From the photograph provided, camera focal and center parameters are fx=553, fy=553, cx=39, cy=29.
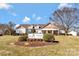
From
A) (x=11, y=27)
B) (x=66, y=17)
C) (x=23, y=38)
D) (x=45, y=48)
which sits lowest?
(x=45, y=48)

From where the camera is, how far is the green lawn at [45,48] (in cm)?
1056

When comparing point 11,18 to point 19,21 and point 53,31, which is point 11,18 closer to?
point 19,21

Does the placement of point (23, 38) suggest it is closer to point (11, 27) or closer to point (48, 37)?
point (11, 27)

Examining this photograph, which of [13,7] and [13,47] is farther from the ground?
[13,7]

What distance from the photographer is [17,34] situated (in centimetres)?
1066

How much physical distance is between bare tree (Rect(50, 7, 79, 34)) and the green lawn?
259 millimetres

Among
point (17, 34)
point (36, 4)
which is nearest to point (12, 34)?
point (17, 34)

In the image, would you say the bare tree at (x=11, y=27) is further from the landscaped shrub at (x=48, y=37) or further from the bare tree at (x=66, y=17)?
the bare tree at (x=66, y=17)

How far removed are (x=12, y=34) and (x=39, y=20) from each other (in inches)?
23.1

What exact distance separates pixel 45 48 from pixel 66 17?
28.3 inches

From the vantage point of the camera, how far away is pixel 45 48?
34.8 ft

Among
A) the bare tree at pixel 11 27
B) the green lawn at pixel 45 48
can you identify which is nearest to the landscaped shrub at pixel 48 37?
the green lawn at pixel 45 48

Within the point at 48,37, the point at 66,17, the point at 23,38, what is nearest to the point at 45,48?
the point at 48,37

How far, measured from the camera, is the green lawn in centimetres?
1056
